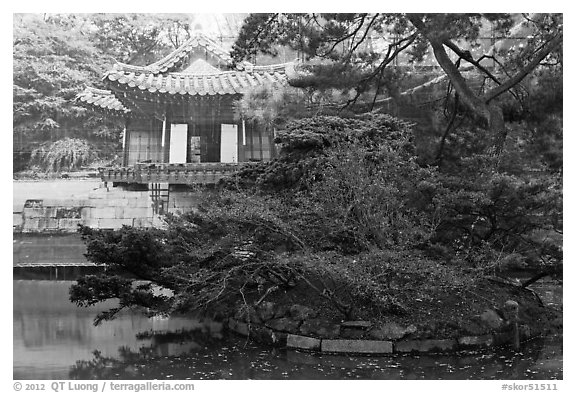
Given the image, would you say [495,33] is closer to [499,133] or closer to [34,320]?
[499,133]

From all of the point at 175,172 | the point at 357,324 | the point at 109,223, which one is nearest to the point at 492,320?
the point at 357,324

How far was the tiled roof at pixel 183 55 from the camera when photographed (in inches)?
379

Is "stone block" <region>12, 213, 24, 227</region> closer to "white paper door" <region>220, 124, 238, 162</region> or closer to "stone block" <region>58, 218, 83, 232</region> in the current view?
"stone block" <region>58, 218, 83, 232</region>

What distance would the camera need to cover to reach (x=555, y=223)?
21.6ft

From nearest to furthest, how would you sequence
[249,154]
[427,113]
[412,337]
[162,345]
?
[412,337], [162,345], [427,113], [249,154]

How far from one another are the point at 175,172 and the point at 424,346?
4649 millimetres

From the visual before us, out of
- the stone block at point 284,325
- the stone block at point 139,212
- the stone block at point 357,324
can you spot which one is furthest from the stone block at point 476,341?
the stone block at point 139,212

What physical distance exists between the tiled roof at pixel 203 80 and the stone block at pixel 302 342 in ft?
14.4

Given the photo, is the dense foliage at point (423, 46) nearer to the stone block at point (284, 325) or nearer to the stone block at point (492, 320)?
the stone block at point (492, 320)

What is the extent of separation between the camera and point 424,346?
598 centimetres
